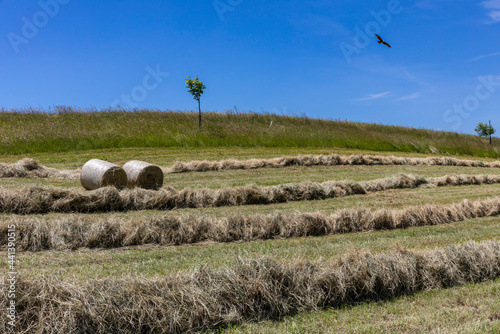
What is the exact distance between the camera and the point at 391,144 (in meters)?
36.0

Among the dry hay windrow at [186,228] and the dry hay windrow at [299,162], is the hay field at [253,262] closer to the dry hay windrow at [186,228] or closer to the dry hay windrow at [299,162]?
the dry hay windrow at [186,228]

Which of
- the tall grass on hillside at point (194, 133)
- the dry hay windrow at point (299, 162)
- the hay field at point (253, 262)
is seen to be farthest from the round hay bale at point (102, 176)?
the tall grass on hillside at point (194, 133)

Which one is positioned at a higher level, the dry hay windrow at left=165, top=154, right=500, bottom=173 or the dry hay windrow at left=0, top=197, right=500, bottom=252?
the dry hay windrow at left=165, top=154, right=500, bottom=173

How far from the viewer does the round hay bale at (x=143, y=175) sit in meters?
12.6

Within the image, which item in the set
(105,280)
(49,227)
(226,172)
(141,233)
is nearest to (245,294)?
(105,280)

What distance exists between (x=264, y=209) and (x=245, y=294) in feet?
18.5

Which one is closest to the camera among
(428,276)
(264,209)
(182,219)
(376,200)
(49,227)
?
(428,276)

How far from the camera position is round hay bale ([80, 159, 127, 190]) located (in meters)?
11.8

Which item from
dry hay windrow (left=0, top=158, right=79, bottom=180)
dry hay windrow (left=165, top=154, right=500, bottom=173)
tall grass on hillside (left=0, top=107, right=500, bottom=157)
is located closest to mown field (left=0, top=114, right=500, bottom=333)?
dry hay windrow (left=165, top=154, right=500, bottom=173)

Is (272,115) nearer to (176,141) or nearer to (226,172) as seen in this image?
(176,141)

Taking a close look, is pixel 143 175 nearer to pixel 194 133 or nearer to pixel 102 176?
pixel 102 176

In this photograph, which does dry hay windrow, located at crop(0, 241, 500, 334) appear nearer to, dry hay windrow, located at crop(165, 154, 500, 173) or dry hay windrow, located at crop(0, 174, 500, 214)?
dry hay windrow, located at crop(0, 174, 500, 214)

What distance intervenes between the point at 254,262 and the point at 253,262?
0.01m

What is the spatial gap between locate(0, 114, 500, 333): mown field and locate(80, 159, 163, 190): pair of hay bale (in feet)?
6.56
